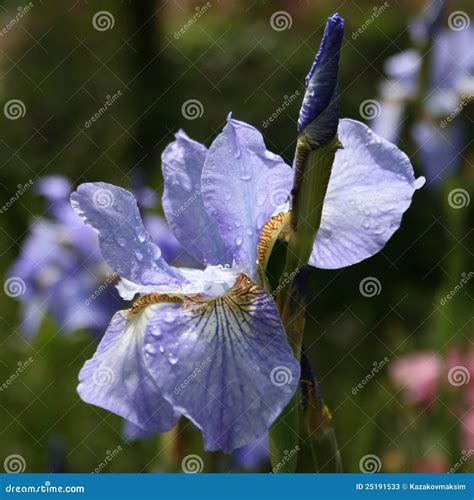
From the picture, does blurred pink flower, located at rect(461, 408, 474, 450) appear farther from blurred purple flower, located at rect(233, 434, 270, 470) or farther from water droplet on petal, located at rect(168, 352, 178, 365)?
water droplet on petal, located at rect(168, 352, 178, 365)

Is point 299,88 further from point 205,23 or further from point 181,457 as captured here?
point 181,457

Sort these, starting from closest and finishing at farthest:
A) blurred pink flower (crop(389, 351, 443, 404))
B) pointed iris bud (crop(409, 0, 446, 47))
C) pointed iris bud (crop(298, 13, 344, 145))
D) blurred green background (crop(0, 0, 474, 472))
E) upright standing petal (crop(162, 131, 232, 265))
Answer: pointed iris bud (crop(298, 13, 344, 145))
upright standing petal (crop(162, 131, 232, 265))
pointed iris bud (crop(409, 0, 446, 47))
blurred pink flower (crop(389, 351, 443, 404))
blurred green background (crop(0, 0, 474, 472))

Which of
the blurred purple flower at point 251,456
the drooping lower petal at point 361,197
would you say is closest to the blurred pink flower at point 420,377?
the blurred purple flower at point 251,456

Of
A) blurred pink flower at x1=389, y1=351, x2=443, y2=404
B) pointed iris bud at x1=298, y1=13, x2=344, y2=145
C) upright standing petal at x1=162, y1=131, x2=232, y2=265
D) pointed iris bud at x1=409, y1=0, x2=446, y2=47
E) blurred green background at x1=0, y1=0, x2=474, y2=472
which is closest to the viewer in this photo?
pointed iris bud at x1=298, y1=13, x2=344, y2=145

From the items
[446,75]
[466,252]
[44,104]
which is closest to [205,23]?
[44,104]

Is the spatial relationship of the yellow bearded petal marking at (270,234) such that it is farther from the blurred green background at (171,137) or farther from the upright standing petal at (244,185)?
the blurred green background at (171,137)

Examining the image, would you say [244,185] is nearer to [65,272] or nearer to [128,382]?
[128,382]

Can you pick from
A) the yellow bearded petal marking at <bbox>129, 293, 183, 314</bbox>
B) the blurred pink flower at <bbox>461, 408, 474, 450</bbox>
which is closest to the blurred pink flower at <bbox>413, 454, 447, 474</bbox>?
the blurred pink flower at <bbox>461, 408, 474, 450</bbox>
